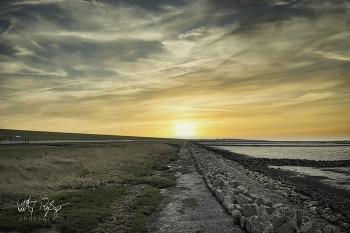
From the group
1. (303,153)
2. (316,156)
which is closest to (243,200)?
(316,156)

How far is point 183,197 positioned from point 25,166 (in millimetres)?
11612

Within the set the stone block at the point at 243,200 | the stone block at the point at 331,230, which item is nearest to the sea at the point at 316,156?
the stone block at the point at 243,200

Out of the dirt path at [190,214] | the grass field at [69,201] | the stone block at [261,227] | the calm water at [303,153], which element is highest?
the stone block at [261,227]

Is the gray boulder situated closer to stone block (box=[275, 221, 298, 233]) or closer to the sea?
stone block (box=[275, 221, 298, 233])

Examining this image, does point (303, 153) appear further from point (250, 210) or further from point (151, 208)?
point (151, 208)

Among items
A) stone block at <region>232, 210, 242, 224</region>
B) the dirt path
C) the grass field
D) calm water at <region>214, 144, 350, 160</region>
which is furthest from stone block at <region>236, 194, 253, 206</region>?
calm water at <region>214, 144, 350, 160</region>

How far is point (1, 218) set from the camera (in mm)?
8375

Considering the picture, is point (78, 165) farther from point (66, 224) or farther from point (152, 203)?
point (66, 224)

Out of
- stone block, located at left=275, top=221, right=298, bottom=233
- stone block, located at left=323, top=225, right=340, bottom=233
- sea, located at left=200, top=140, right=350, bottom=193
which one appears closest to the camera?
stone block, located at left=323, top=225, right=340, bottom=233

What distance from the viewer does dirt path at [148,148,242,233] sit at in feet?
27.5

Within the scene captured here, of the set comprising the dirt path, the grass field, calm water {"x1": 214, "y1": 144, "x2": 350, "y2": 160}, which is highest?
the grass field

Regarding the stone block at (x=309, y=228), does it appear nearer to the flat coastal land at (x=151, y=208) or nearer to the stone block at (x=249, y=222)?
the flat coastal land at (x=151, y=208)

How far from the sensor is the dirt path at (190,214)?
A: 839cm

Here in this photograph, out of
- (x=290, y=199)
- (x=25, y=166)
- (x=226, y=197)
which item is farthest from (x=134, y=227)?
(x=25, y=166)
